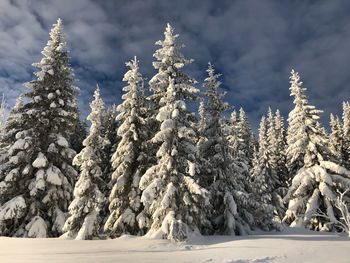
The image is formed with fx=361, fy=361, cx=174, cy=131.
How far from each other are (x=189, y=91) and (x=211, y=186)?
752 centimetres

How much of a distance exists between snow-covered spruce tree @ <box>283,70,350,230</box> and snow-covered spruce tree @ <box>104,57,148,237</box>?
15211 millimetres

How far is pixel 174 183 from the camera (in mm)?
22875

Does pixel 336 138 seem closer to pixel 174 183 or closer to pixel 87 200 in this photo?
pixel 174 183

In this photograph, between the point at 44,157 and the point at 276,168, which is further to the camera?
the point at 276,168

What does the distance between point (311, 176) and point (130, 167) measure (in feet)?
55.0

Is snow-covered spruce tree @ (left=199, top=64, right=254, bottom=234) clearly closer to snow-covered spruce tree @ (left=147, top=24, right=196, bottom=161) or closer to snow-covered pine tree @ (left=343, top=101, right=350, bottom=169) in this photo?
snow-covered spruce tree @ (left=147, top=24, right=196, bottom=161)

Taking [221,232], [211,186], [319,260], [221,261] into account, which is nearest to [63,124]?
[211,186]

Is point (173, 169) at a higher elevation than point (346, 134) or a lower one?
lower

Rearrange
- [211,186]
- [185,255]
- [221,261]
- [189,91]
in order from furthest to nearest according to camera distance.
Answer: [211,186]
[189,91]
[185,255]
[221,261]

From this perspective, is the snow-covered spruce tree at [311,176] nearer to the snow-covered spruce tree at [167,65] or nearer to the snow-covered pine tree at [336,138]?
the snow-covered spruce tree at [167,65]

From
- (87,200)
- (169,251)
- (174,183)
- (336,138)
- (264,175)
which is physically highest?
(336,138)

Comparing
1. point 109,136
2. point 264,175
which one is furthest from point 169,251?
point 264,175

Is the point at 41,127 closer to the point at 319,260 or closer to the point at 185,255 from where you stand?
the point at 185,255

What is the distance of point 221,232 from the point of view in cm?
2667
